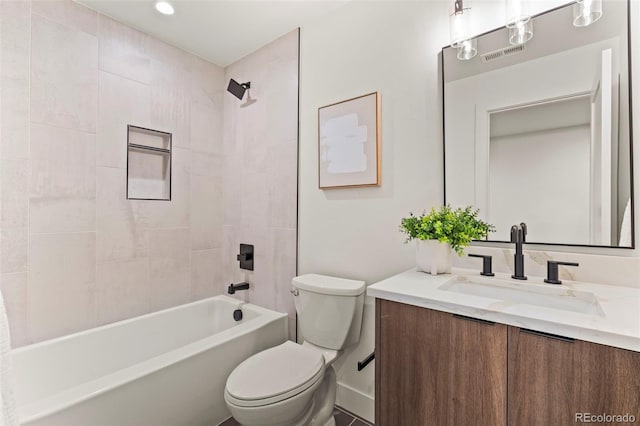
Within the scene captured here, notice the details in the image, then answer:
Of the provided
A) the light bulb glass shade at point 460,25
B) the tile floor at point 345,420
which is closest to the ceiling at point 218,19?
the light bulb glass shade at point 460,25

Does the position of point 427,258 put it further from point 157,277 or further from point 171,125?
point 171,125

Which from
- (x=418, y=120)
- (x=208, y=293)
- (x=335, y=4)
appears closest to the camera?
(x=418, y=120)

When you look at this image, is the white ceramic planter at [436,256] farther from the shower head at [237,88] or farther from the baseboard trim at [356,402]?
the shower head at [237,88]

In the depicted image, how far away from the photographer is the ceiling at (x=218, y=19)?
1.78 m

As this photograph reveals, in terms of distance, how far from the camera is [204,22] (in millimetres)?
1946

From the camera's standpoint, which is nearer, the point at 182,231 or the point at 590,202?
the point at 590,202

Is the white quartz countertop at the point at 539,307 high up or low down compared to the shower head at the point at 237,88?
down

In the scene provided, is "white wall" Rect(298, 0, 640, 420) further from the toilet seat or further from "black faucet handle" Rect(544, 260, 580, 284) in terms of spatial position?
the toilet seat

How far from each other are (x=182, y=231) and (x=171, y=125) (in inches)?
31.6

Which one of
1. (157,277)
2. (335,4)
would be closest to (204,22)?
(335,4)

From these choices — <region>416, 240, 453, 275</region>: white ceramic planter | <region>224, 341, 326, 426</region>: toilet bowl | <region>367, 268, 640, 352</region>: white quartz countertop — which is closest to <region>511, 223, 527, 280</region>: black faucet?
<region>367, 268, 640, 352</region>: white quartz countertop

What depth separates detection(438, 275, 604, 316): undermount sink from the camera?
97cm

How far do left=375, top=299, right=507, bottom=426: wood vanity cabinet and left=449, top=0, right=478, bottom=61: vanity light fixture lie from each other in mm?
1185

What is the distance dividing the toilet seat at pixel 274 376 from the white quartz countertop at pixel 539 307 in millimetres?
557
